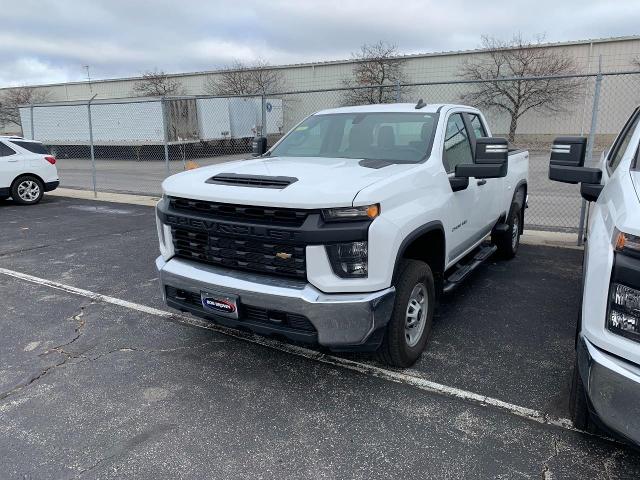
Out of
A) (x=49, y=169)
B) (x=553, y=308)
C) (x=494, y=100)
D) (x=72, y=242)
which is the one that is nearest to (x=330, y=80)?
(x=494, y=100)

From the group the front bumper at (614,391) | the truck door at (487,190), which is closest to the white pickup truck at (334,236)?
the truck door at (487,190)

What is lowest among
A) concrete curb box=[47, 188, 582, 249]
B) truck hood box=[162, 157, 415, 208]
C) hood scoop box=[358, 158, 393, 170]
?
concrete curb box=[47, 188, 582, 249]

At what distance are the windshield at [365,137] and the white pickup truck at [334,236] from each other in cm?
2

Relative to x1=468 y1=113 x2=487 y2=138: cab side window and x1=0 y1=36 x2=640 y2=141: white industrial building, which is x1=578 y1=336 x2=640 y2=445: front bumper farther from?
x1=0 y1=36 x2=640 y2=141: white industrial building

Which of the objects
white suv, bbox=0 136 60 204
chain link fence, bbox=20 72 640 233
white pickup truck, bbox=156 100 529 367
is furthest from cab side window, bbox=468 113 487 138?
chain link fence, bbox=20 72 640 233

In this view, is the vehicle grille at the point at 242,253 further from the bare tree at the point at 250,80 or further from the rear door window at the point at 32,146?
the bare tree at the point at 250,80

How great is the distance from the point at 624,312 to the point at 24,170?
495 inches

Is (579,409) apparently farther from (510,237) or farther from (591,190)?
(510,237)

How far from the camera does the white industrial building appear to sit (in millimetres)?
24438

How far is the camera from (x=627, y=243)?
2.20 metres

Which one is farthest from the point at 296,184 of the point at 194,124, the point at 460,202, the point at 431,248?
the point at 194,124

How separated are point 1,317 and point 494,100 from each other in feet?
86.9

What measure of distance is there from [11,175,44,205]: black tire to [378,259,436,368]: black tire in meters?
11.0

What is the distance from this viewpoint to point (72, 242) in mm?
8000
